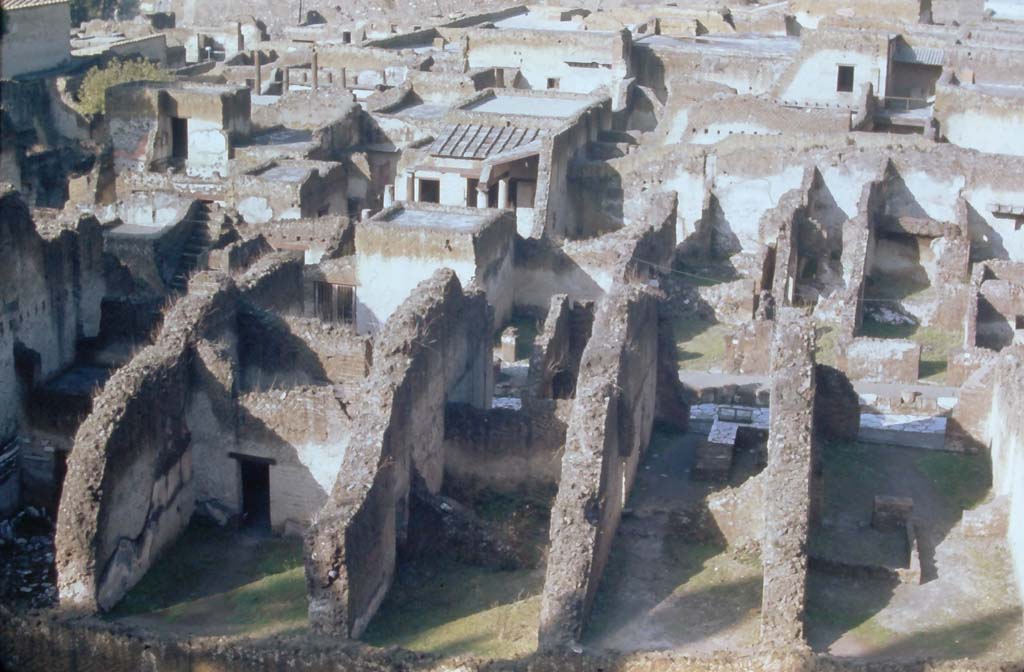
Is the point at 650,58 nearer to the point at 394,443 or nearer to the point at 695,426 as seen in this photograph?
the point at 695,426

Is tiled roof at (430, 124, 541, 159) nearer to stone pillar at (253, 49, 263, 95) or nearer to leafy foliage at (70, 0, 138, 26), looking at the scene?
stone pillar at (253, 49, 263, 95)

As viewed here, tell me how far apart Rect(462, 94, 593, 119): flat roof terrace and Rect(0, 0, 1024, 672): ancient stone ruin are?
20 centimetres

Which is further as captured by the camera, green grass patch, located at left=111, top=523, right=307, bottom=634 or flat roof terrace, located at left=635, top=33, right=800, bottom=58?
flat roof terrace, located at left=635, top=33, right=800, bottom=58

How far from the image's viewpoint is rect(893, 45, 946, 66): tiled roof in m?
41.8

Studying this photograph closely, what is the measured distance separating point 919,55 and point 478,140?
14.9 metres

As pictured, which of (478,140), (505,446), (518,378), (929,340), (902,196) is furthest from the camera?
(478,140)

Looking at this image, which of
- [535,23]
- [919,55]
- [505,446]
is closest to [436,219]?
[505,446]

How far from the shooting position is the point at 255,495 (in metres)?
20.7

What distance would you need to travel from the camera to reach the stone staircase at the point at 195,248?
28781 millimetres

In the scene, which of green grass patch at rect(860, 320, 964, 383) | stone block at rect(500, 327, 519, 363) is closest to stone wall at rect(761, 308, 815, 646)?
green grass patch at rect(860, 320, 964, 383)

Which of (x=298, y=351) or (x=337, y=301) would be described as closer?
(x=298, y=351)

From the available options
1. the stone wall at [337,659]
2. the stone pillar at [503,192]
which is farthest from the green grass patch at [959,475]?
the stone pillar at [503,192]

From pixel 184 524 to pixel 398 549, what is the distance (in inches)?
128

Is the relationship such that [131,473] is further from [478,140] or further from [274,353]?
[478,140]
